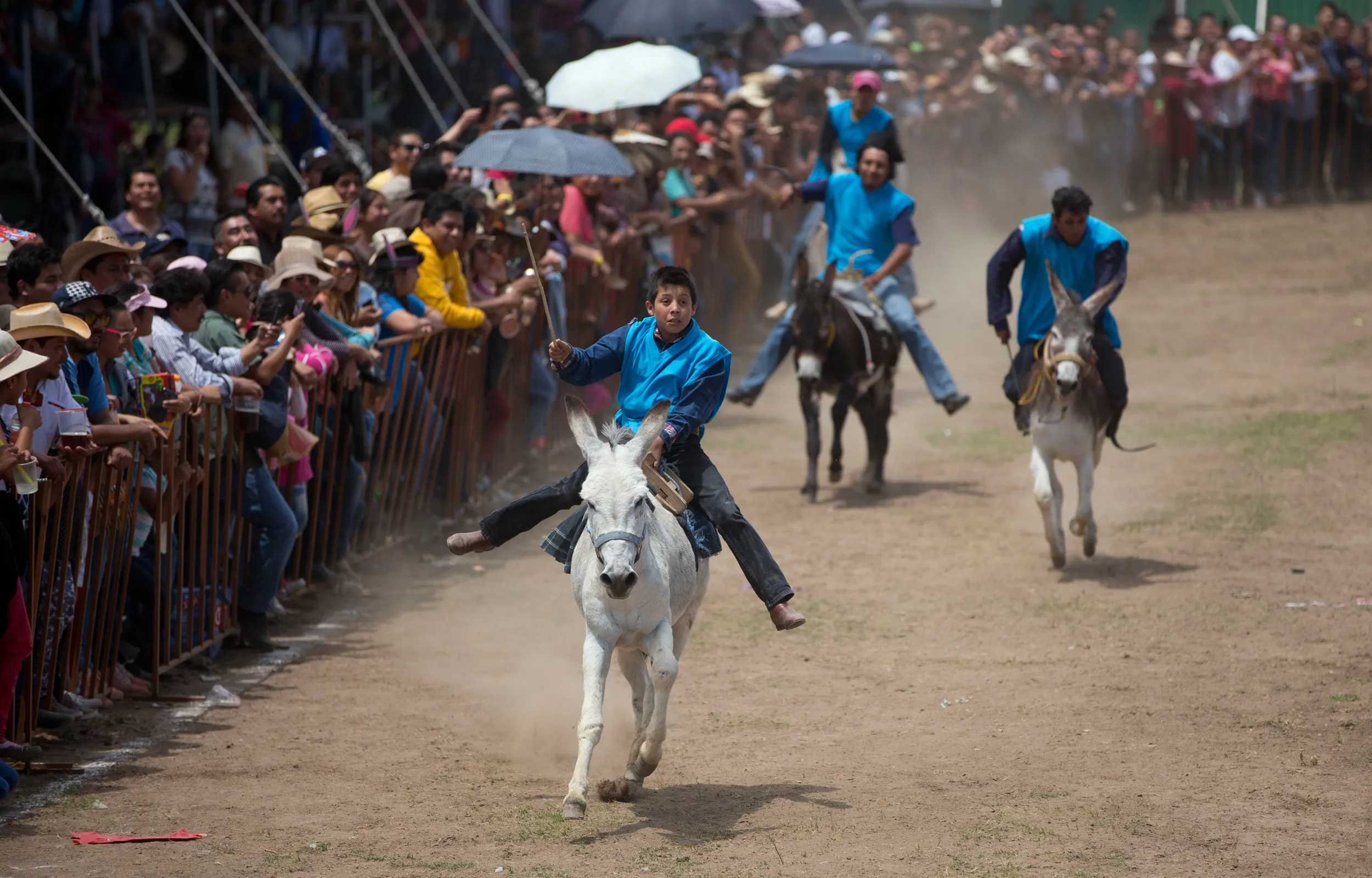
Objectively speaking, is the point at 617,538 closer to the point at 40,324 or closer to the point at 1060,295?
the point at 40,324

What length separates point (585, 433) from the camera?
6672mm

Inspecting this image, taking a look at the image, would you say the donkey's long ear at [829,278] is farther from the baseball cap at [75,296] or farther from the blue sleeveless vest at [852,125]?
the baseball cap at [75,296]

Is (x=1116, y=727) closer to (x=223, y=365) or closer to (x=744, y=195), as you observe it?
(x=223, y=365)

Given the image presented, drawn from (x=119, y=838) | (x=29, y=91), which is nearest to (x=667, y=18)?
(x=29, y=91)

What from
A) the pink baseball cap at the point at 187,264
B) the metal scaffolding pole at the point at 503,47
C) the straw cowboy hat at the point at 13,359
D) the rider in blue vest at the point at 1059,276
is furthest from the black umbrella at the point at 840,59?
the straw cowboy hat at the point at 13,359

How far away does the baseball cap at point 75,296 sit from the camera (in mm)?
7414

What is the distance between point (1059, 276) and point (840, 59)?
11.7 metres

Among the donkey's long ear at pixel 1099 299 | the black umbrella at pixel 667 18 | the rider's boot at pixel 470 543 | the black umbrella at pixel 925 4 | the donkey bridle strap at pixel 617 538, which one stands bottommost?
the rider's boot at pixel 470 543

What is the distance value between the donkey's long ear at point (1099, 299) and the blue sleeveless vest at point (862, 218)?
2790 mm

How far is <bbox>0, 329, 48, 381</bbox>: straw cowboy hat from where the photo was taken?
21.7ft

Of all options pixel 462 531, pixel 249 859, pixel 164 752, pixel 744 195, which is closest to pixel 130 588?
pixel 164 752

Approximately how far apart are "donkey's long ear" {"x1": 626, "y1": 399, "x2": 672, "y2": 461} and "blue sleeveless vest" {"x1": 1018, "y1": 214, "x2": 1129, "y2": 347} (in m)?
4.85

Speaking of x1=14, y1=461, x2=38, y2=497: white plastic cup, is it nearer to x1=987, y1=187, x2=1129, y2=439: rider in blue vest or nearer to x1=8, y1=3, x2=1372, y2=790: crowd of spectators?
x1=8, y1=3, x2=1372, y2=790: crowd of spectators

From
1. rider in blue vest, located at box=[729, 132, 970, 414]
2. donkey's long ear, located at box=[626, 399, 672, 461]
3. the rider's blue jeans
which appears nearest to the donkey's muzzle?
donkey's long ear, located at box=[626, 399, 672, 461]
